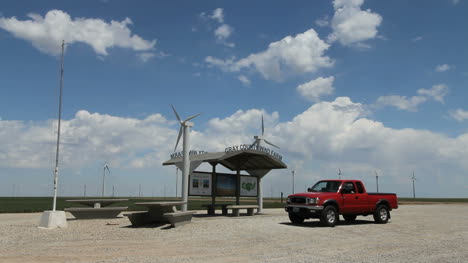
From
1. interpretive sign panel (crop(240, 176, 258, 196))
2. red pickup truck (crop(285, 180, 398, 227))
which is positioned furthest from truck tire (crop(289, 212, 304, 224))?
interpretive sign panel (crop(240, 176, 258, 196))

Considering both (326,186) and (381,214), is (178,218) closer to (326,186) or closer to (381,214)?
(326,186)

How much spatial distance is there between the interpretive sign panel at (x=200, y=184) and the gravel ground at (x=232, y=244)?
571cm

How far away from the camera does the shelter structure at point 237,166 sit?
22625mm

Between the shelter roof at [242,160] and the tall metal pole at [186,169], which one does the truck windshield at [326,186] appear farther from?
the tall metal pole at [186,169]

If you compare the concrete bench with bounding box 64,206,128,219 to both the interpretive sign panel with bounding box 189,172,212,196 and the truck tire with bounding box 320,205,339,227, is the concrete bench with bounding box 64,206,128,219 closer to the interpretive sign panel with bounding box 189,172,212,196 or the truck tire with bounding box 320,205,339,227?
the interpretive sign panel with bounding box 189,172,212,196

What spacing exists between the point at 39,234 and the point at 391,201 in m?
15.0

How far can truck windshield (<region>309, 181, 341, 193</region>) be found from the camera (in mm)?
18234

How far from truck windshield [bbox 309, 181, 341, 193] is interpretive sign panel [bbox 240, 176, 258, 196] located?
686 centimetres

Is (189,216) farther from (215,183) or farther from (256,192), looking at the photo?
(256,192)

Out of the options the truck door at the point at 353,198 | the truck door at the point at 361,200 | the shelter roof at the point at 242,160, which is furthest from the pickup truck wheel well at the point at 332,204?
the shelter roof at the point at 242,160

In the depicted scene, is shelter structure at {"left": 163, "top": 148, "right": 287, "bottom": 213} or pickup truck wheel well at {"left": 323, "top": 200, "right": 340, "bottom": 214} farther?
shelter structure at {"left": 163, "top": 148, "right": 287, "bottom": 213}

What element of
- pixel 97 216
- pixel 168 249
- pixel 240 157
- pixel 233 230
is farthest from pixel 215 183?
pixel 168 249

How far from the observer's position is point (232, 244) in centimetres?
1180

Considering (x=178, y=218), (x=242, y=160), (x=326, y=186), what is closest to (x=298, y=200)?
(x=326, y=186)
